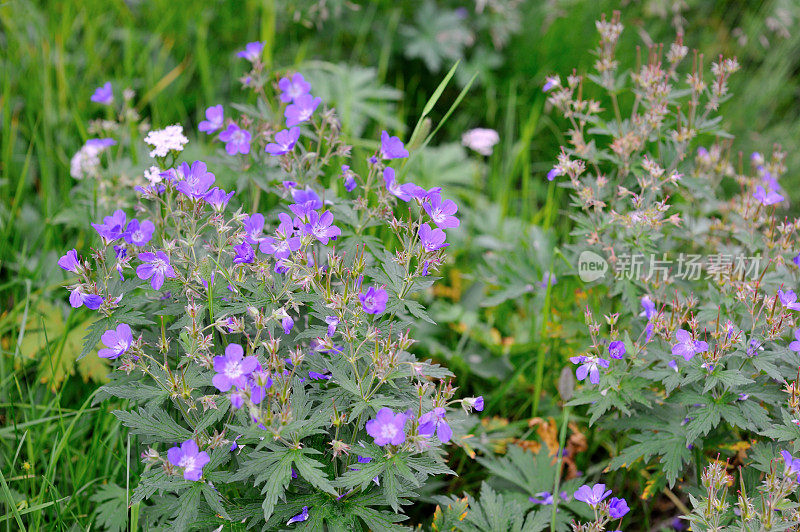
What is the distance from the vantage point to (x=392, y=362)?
1464 millimetres

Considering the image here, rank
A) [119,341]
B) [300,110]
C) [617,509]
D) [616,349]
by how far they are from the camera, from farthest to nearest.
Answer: [300,110] → [616,349] → [617,509] → [119,341]

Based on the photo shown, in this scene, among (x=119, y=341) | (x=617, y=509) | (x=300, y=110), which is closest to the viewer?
(x=119, y=341)

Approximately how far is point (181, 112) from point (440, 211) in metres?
1.97

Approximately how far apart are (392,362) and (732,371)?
2.86ft

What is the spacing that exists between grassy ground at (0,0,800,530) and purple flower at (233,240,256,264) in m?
0.64

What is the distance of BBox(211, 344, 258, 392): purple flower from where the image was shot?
133 cm

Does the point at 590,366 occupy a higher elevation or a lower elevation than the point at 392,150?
lower

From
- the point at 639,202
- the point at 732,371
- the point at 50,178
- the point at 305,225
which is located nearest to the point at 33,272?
the point at 50,178

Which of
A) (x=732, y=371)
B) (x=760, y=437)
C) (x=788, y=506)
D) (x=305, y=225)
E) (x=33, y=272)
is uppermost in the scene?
(x=305, y=225)

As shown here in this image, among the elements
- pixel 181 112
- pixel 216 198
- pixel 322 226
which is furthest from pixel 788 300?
pixel 181 112

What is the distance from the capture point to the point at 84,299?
5.01ft

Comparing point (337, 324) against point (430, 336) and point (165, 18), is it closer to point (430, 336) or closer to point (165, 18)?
point (430, 336)

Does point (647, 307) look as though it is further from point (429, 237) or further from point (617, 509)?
point (429, 237)

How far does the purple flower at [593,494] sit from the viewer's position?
163cm
